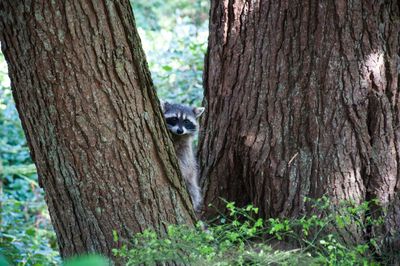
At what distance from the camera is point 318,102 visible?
3586 millimetres

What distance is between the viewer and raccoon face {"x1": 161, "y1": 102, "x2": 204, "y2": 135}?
15.6 feet

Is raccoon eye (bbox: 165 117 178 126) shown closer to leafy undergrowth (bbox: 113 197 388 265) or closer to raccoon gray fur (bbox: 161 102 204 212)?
raccoon gray fur (bbox: 161 102 204 212)

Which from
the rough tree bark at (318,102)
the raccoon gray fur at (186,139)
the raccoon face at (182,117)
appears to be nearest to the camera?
the rough tree bark at (318,102)

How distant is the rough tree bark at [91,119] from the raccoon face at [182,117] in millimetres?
1780

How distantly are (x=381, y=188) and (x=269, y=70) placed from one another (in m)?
0.97

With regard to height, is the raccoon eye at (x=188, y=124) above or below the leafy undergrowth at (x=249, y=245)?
above

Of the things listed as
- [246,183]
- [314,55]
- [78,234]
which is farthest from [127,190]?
[314,55]

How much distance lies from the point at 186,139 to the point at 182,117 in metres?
0.21

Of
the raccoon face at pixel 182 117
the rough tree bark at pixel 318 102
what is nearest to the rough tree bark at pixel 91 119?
the rough tree bark at pixel 318 102

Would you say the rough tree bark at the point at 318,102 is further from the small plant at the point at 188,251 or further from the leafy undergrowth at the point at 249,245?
the small plant at the point at 188,251

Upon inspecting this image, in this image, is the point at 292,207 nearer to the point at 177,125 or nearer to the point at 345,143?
the point at 345,143

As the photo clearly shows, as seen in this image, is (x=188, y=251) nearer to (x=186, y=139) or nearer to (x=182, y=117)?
(x=186, y=139)

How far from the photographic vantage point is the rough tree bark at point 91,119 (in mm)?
2605

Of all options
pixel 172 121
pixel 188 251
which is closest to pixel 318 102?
pixel 188 251
